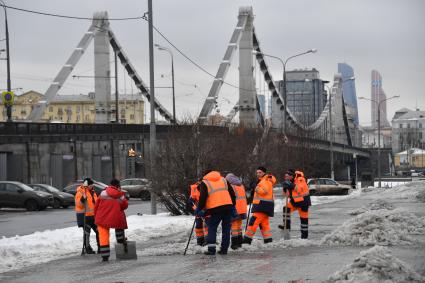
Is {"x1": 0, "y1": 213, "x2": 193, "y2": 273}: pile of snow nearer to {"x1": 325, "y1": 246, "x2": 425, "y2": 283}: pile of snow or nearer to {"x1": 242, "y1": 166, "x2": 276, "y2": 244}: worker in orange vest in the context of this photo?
{"x1": 242, "y1": 166, "x2": 276, "y2": 244}: worker in orange vest

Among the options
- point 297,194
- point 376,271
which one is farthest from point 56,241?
point 376,271

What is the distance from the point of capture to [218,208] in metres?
15.8

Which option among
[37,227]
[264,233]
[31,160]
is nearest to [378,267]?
[264,233]

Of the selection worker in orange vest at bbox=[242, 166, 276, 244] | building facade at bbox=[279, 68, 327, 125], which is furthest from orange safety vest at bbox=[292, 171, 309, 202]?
building facade at bbox=[279, 68, 327, 125]

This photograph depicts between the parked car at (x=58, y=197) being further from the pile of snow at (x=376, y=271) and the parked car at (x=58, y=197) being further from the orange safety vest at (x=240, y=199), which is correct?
the pile of snow at (x=376, y=271)

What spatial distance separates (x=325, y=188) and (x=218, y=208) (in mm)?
43545

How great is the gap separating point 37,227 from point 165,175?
492 centimetres

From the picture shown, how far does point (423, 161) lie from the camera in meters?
176

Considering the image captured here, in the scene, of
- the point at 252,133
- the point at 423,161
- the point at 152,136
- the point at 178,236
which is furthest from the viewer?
the point at 423,161

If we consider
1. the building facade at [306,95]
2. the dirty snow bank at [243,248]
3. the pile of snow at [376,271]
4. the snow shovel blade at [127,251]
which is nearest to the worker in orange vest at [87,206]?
the dirty snow bank at [243,248]

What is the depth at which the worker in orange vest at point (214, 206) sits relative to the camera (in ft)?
51.8

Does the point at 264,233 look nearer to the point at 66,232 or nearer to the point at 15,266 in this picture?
the point at 15,266

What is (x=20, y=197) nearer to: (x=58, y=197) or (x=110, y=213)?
(x=58, y=197)

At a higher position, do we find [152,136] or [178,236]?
[152,136]
